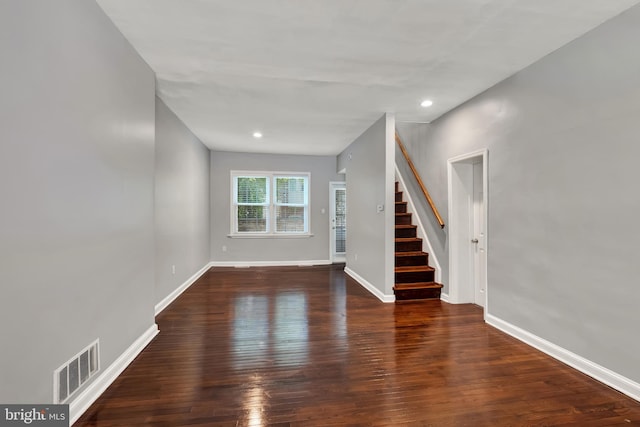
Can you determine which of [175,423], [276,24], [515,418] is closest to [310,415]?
[175,423]

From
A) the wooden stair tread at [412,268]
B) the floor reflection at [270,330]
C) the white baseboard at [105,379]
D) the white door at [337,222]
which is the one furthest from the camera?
the white door at [337,222]

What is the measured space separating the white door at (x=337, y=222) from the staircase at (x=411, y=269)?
2195 mm

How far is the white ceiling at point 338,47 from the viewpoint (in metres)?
1.97

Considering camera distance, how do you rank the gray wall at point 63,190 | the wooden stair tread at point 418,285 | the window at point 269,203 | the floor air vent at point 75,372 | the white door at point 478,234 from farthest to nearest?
the window at point 269,203 < the wooden stair tread at point 418,285 < the white door at point 478,234 < the floor air vent at point 75,372 < the gray wall at point 63,190

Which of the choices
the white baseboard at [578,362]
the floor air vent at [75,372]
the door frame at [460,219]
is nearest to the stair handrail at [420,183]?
the door frame at [460,219]

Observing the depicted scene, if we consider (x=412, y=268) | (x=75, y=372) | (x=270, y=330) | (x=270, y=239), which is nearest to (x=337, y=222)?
(x=270, y=239)

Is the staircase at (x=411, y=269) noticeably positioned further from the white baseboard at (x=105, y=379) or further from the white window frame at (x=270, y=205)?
the white baseboard at (x=105, y=379)

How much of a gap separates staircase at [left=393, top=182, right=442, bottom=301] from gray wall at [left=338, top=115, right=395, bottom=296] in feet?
0.96

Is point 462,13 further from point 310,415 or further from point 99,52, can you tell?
point 310,415

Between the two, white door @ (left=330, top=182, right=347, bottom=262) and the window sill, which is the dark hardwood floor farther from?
white door @ (left=330, top=182, right=347, bottom=262)

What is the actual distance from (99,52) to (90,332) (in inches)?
73.8

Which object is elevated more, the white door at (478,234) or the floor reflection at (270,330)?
the white door at (478,234)

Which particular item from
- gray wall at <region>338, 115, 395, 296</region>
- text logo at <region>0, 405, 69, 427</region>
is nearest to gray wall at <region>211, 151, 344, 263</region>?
gray wall at <region>338, 115, 395, 296</region>

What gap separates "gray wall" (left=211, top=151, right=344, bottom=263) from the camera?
6.59 meters
